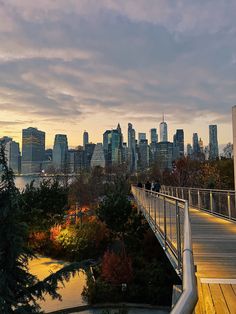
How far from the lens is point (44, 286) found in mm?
8664

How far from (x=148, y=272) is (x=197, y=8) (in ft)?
38.9

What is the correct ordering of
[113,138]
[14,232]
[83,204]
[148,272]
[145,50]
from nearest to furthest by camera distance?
[14,232] → [148,272] → [145,50] → [83,204] → [113,138]

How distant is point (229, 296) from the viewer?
389 centimetres

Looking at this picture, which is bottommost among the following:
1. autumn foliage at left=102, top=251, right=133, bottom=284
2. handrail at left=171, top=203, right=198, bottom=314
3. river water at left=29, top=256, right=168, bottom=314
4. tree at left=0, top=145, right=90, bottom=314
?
river water at left=29, top=256, right=168, bottom=314

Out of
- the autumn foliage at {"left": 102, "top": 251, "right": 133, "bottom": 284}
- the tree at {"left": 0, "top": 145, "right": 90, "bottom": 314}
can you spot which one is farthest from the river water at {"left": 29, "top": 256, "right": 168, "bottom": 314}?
the tree at {"left": 0, "top": 145, "right": 90, "bottom": 314}

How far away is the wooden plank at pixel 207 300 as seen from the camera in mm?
3482

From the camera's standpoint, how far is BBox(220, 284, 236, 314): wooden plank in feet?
11.6

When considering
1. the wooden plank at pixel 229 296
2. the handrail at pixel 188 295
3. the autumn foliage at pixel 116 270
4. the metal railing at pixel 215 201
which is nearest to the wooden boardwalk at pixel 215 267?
the wooden plank at pixel 229 296

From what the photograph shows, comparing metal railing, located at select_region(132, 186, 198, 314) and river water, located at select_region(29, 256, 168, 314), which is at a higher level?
metal railing, located at select_region(132, 186, 198, 314)

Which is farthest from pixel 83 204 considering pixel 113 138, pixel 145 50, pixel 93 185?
pixel 113 138

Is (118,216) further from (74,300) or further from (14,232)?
(14,232)

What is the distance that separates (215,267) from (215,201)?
7816mm

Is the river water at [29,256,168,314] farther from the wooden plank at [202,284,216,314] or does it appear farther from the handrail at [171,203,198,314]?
the handrail at [171,203,198,314]

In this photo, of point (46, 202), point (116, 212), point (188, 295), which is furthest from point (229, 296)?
point (46, 202)
